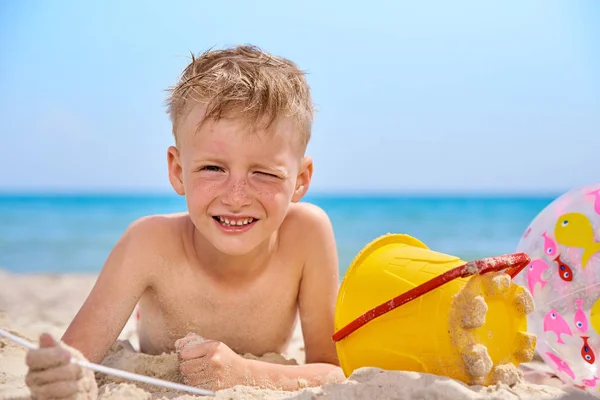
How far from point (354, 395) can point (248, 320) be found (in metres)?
0.93

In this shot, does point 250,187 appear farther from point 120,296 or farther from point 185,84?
point 120,296

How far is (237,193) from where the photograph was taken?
2131 mm

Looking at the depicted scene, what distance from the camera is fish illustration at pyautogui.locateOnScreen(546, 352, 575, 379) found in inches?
89.9

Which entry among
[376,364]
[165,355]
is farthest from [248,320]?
[376,364]

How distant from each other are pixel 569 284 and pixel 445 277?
2.58 ft

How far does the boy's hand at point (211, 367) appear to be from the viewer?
2021 mm

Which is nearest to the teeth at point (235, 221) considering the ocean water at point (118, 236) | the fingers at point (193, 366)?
the fingers at point (193, 366)

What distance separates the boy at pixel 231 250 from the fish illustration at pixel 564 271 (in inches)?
35.8

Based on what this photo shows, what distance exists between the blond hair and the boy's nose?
0.75 ft

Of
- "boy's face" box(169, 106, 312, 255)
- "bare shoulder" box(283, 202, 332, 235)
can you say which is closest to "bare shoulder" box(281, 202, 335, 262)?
"bare shoulder" box(283, 202, 332, 235)

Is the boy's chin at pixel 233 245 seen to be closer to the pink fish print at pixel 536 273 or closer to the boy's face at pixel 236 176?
the boy's face at pixel 236 176

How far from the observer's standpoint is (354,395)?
1.73 meters

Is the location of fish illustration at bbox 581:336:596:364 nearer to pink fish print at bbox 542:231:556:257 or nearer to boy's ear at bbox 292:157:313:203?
pink fish print at bbox 542:231:556:257

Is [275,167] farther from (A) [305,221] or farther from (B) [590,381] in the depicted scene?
(B) [590,381]
